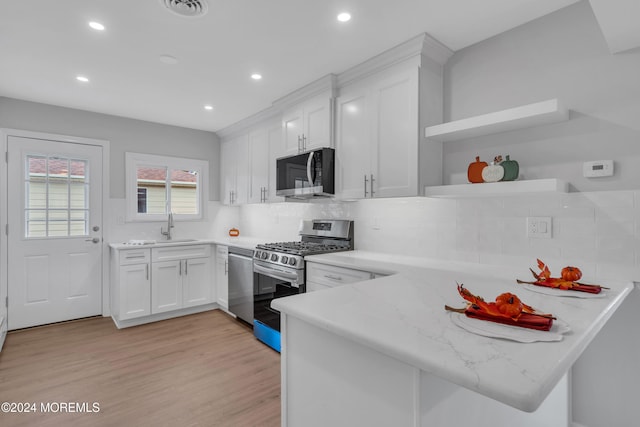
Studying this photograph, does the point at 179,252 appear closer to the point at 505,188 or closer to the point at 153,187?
the point at 153,187

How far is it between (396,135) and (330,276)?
1.16 metres

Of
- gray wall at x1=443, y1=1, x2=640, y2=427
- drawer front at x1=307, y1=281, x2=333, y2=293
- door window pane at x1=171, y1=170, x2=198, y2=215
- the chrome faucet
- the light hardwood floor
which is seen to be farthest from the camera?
door window pane at x1=171, y1=170, x2=198, y2=215

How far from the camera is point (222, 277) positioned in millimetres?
4160

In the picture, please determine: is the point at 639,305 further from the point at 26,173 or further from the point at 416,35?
the point at 26,173

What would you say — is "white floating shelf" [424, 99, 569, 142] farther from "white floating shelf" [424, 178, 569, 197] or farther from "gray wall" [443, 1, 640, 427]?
"white floating shelf" [424, 178, 569, 197]

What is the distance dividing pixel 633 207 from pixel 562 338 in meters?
1.32

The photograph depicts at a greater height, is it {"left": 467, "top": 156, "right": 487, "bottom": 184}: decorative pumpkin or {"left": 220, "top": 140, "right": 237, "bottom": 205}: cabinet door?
{"left": 220, "top": 140, "right": 237, "bottom": 205}: cabinet door

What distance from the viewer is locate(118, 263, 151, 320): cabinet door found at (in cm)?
362

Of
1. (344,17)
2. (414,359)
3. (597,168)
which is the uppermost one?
(344,17)

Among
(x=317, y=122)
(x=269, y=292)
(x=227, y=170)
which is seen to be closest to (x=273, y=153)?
(x=317, y=122)

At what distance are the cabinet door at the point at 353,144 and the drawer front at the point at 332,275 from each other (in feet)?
2.08

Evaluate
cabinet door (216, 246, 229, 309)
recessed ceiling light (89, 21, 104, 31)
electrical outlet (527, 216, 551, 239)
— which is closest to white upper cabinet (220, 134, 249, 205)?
cabinet door (216, 246, 229, 309)

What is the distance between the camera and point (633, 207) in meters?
→ 1.71

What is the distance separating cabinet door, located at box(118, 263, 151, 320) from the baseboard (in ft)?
0.33
